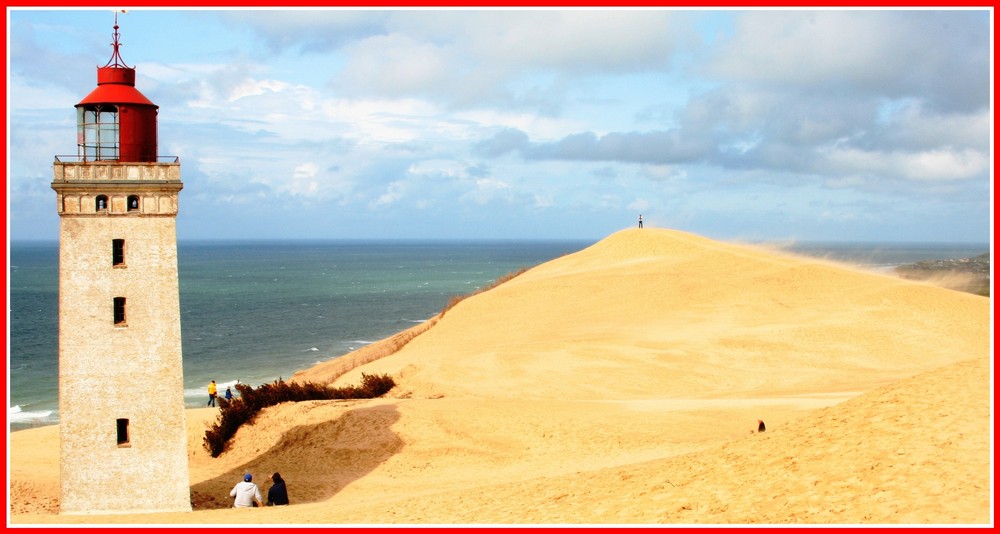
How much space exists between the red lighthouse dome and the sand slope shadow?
7.25 m

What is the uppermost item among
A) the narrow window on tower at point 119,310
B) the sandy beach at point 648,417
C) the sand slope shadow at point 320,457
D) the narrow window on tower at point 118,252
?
the narrow window on tower at point 118,252

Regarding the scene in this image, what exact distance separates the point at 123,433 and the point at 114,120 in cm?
592

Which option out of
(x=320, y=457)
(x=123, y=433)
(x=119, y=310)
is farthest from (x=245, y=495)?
(x=320, y=457)

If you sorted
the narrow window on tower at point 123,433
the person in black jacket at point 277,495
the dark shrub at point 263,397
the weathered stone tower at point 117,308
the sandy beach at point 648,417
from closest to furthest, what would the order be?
the sandy beach at point 648,417
the weathered stone tower at point 117,308
the narrow window on tower at point 123,433
the person in black jacket at point 277,495
the dark shrub at point 263,397

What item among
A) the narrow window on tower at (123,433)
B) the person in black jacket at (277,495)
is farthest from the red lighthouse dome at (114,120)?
the person in black jacket at (277,495)

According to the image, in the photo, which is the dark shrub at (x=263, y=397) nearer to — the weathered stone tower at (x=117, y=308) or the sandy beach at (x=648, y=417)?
the sandy beach at (x=648, y=417)

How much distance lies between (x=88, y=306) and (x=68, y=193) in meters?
2.11

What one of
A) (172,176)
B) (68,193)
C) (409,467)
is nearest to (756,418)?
(409,467)

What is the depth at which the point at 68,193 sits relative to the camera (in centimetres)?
1658

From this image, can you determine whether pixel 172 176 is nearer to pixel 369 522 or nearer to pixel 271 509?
pixel 271 509

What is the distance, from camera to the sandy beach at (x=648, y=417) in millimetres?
12734

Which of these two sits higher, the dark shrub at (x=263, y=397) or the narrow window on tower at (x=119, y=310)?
the narrow window on tower at (x=119, y=310)

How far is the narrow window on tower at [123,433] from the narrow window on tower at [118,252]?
2971 mm

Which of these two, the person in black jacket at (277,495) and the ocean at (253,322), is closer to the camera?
the person in black jacket at (277,495)
